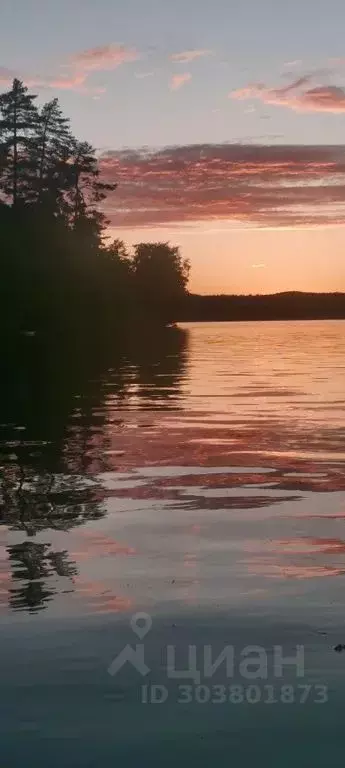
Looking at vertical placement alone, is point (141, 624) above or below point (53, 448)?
above

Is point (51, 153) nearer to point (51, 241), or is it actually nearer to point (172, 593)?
point (51, 241)

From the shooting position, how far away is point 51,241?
312 ft

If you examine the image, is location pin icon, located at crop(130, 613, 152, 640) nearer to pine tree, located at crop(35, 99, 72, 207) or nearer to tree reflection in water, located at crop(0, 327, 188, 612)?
tree reflection in water, located at crop(0, 327, 188, 612)

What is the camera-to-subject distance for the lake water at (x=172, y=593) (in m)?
7.66

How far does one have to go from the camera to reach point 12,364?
55.6 meters

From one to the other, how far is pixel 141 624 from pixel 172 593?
110cm

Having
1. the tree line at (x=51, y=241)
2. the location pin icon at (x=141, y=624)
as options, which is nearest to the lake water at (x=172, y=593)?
the location pin icon at (x=141, y=624)

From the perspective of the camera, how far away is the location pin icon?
9.71 metres

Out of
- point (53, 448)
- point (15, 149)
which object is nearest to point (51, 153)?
point (15, 149)

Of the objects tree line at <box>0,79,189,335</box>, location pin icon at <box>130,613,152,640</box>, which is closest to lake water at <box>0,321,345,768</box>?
location pin icon at <box>130,613,152,640</box>

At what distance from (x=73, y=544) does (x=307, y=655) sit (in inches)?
188

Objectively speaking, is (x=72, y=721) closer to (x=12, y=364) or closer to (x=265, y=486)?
(x=265, y=486)

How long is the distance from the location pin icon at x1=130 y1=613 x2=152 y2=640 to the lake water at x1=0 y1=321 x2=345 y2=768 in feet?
0.10

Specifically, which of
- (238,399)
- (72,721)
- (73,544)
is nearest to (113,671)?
(72,721)
